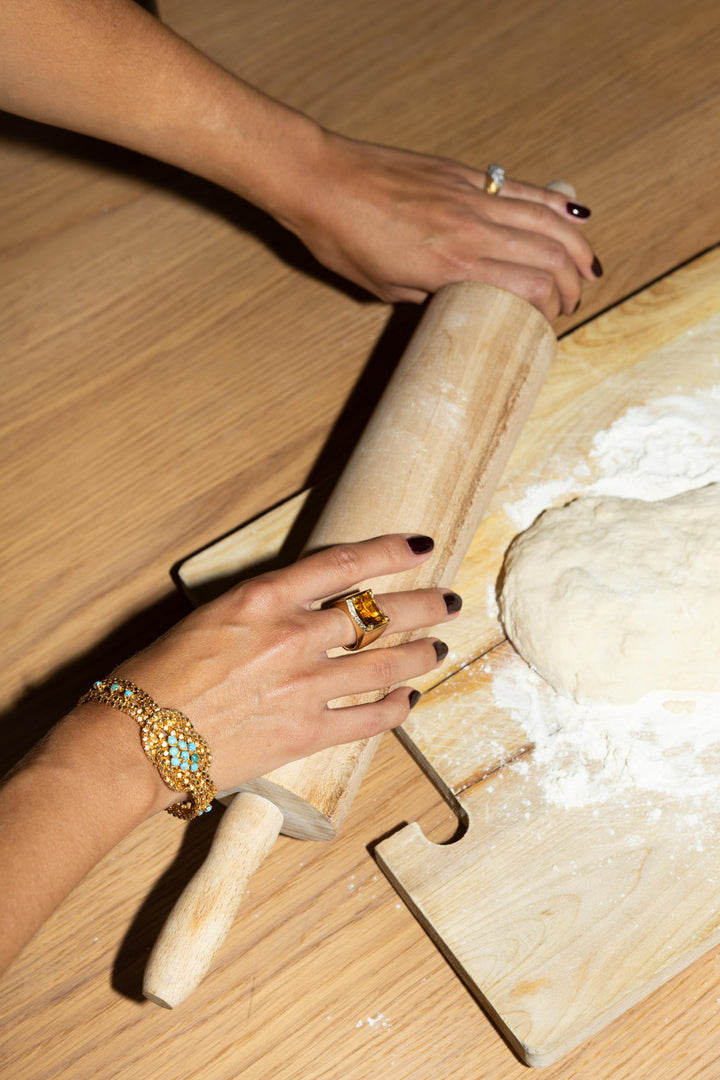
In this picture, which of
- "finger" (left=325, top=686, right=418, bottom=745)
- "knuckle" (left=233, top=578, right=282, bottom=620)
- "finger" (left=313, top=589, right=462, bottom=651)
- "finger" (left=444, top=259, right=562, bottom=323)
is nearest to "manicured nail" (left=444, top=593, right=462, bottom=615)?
"finger" (left=313, top=589, right=462, bottom=651)

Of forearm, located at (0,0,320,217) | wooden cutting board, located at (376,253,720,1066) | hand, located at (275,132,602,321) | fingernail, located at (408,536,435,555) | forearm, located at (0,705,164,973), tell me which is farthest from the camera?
hand, located at (275,132,602,321)

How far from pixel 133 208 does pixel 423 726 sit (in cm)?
108

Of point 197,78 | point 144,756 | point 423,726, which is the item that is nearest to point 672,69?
point 197,78

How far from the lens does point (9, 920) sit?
0.82 meters

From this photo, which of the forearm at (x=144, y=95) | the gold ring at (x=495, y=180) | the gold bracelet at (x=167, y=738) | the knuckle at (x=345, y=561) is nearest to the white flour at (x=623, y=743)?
the knuckle at (x=345, y=561)

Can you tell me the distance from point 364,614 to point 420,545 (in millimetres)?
110

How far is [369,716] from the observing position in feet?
3.27

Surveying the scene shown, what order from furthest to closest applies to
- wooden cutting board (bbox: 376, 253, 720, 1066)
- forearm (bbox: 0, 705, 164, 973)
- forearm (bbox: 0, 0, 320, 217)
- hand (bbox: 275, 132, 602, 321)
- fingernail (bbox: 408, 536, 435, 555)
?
hand (bbox: 275, 132, 602, 321) < forearm (bbox: 0, 0, 320, 217) < fingernail (bbox: 408, 536, 435, 555) < wooden cutting board (bbox: 376, 253, 720, 1066) < forearm (bbox: 0, 705, 164, 973)

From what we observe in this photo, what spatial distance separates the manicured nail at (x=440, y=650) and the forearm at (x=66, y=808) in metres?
0.32

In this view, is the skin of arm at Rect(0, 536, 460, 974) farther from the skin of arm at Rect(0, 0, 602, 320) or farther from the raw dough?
the skin of arm at Rect(0, 0, 602, 320)

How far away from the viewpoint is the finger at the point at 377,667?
0.97 m

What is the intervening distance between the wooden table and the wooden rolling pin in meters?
0.15

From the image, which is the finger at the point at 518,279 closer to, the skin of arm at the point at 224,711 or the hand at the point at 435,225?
the hand at the point at 435,225

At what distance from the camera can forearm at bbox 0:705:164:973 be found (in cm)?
83
